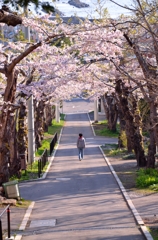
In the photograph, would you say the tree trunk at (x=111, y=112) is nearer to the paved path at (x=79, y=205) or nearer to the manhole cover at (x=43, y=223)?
the paved path at (x=79, y=205)

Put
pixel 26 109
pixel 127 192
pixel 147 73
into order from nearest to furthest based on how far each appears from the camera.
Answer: pixel 147 73 < pixel 127 192 < pixel 26 109

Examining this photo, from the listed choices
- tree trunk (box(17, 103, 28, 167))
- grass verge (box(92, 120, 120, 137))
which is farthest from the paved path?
grass verge (box(92, 120, 120, 137))

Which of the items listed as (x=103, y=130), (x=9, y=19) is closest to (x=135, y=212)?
(x=9, y=19)

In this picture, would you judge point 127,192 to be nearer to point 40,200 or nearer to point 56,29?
point 40,200

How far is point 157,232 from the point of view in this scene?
12.8 metres

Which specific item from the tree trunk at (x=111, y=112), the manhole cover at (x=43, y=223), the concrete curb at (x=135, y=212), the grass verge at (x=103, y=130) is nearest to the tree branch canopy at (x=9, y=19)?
the manhole cover at (x=43, y=223)

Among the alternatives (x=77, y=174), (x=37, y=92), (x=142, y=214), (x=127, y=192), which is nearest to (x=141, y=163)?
(x=77, y=174)

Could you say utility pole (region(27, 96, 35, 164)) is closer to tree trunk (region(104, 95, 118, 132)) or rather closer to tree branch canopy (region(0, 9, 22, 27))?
tree branch canopy (region(0, 9, 22, 27))

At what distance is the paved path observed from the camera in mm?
13203

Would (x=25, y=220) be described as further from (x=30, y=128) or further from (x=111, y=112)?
(x=111, y=112)

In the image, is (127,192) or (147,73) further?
(127,192)

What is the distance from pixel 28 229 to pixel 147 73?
16.8ft

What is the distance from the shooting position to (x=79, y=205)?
57.8 feet

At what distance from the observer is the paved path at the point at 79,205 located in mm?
13203
